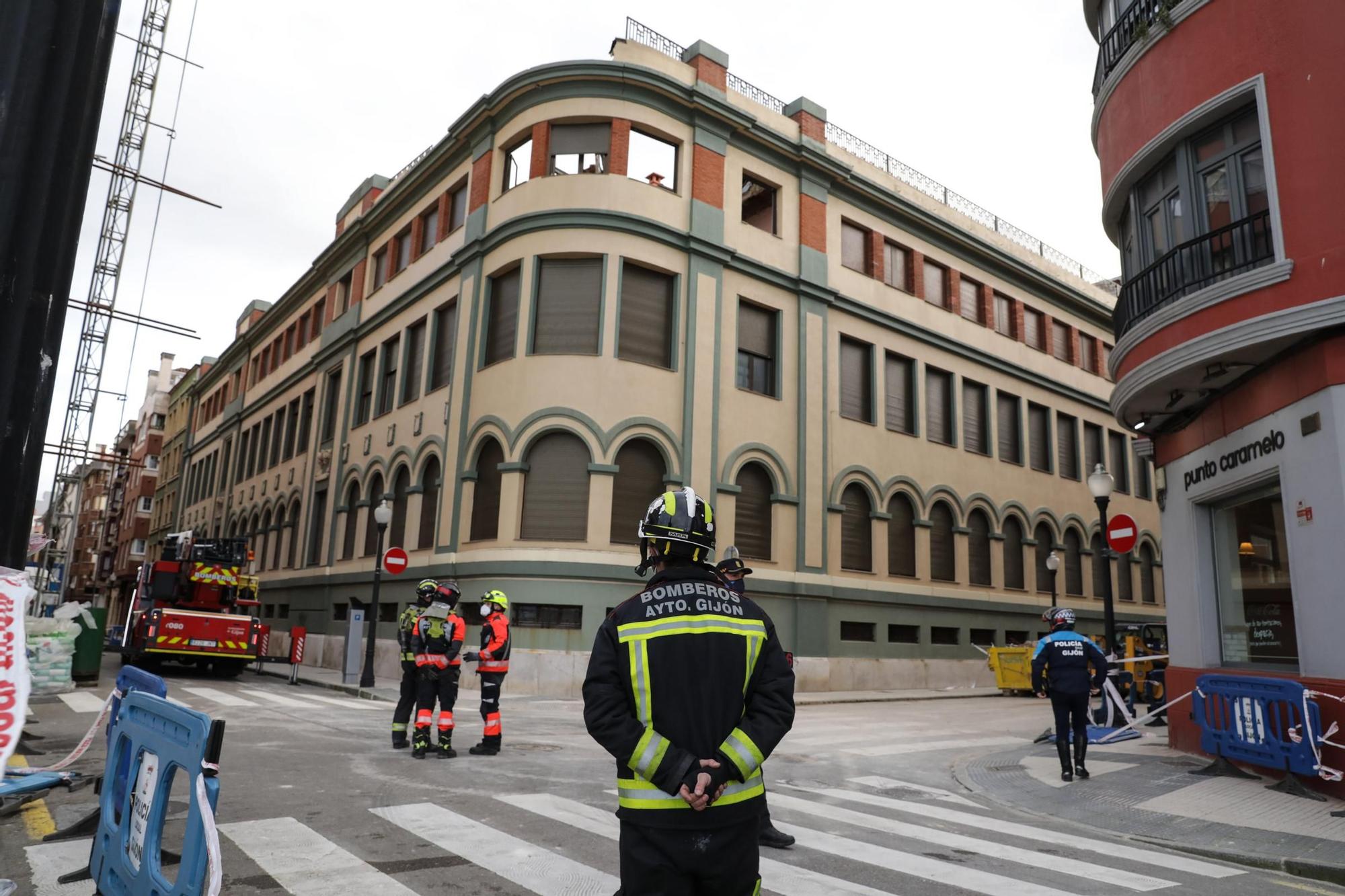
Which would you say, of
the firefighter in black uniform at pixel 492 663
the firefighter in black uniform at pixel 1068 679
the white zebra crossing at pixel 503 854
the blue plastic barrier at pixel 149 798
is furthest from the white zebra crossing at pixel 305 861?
the firefighter in black uniform at pixel 1068 679

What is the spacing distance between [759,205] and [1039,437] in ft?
46.7

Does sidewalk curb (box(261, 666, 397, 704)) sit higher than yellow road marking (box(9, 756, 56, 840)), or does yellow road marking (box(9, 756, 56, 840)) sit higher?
yellow road marking (box(9, 756, 56, 840))

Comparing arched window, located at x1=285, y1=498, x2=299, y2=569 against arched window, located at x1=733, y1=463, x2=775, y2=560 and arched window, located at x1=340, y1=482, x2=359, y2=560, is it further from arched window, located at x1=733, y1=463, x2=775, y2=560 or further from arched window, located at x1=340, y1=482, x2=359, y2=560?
arched window, located at x1=733, y1=463, x2=775, y2=560

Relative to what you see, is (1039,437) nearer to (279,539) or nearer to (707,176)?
(707,176)

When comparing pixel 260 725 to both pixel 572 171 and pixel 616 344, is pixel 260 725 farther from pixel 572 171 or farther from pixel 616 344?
pixel 572 171

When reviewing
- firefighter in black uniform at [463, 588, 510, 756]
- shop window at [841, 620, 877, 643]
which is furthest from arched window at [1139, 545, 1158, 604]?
firefighter in black uniform at [463, 588, 510, 756]

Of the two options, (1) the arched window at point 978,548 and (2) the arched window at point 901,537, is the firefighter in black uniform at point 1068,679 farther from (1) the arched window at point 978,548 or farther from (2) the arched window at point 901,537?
(1) the arched window at point 978,548

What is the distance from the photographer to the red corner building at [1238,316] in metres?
9.56

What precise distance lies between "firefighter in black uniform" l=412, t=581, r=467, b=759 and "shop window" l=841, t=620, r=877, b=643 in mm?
15726

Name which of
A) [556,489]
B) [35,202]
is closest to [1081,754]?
[35,202]

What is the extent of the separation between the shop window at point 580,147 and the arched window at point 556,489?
22.4 feet

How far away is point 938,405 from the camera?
29.2m

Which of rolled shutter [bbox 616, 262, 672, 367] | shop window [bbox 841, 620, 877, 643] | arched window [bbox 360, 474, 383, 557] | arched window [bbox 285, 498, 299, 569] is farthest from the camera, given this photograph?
arched window [bbox 285, 498, 299, 569]

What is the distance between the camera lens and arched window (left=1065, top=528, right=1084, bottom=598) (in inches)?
1266
